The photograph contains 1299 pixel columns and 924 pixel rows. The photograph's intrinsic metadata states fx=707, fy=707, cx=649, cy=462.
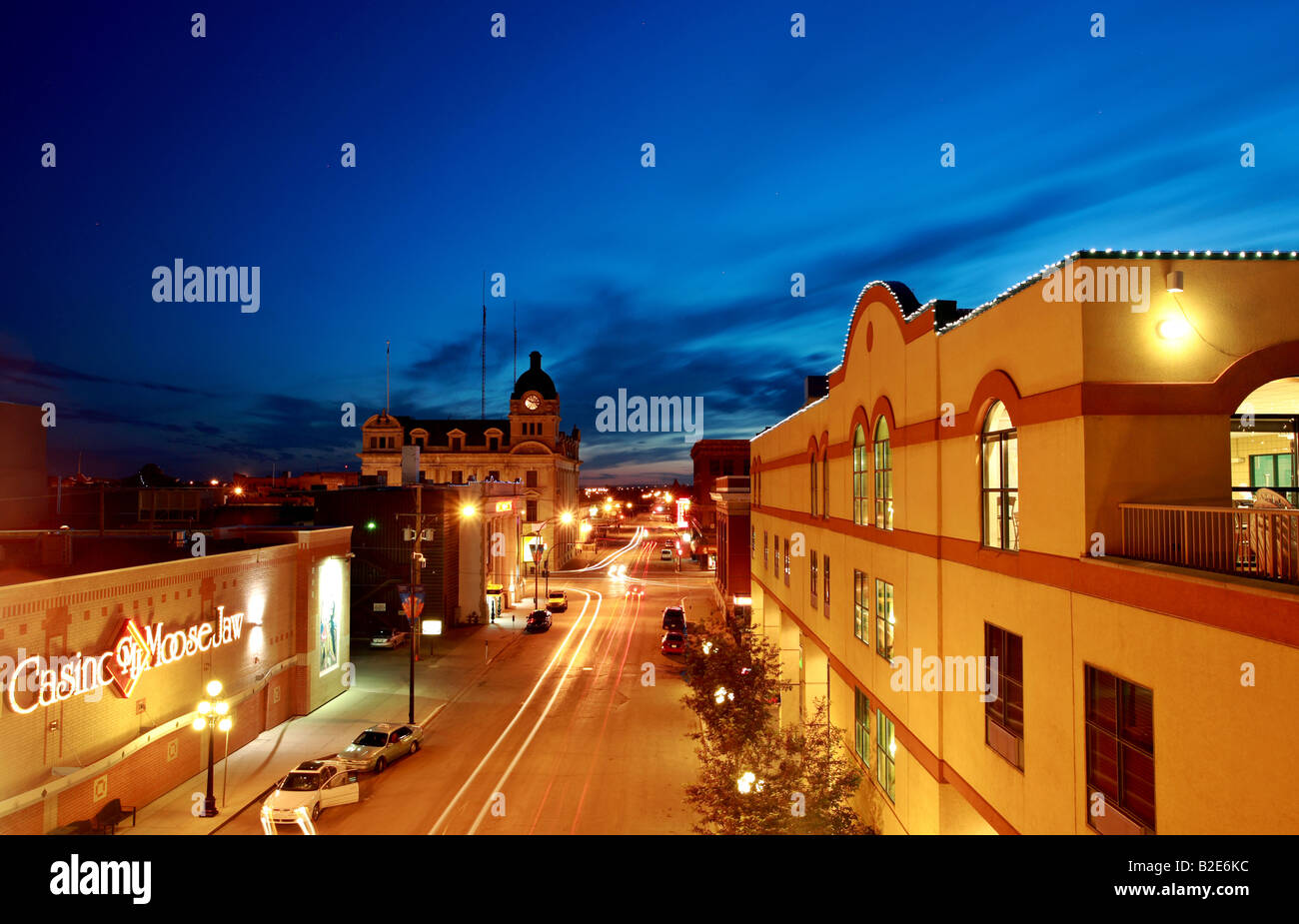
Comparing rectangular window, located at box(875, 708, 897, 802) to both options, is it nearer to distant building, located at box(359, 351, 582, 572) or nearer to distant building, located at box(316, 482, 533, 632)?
distant building, located at box(316, 482, 533, 632)

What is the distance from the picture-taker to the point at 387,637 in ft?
135

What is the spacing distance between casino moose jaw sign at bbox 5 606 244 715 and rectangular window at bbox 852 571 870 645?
61.2 feet

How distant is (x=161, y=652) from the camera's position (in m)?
19.7

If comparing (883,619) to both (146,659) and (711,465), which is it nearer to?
(146,659)

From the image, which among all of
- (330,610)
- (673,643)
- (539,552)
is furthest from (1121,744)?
(539,552)

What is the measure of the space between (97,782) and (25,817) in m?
2.20

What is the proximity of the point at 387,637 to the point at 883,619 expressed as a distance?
33.3 metres

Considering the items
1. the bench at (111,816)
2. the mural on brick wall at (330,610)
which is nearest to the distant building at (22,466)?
the mural on brick wall at (330,610)

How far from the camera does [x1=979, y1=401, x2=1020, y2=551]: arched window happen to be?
10539mm

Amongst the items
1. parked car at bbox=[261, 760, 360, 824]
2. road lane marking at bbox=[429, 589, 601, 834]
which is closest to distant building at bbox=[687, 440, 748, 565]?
road lane marking at bbox=[429, 589, 601, 834]

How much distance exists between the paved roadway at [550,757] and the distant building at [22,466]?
748 inches

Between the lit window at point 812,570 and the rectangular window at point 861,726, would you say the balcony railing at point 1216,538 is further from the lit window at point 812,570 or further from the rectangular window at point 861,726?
the lit window at point 812,570

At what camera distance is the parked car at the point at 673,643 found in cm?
3762
